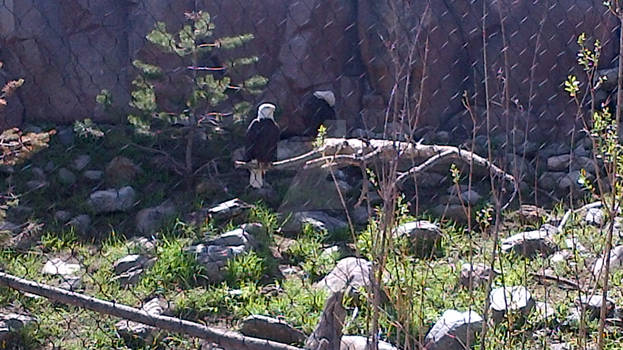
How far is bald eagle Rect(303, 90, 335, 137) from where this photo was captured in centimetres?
452

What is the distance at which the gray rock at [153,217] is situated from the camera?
3692mm

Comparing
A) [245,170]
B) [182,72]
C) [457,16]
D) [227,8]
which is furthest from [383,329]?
[457,16]

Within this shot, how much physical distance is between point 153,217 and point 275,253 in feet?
2.41

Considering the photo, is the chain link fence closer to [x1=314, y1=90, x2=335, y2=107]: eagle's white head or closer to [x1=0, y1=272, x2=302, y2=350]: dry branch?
[x1=0, y1=272, x2=302, y2=350]: dry branch

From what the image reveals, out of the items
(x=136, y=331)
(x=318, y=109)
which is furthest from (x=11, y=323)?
(x=318, y=109)

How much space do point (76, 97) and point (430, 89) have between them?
2.20 m

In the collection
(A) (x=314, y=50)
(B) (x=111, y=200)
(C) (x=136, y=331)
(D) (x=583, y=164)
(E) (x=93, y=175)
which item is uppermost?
(A) (x=314, y=50)

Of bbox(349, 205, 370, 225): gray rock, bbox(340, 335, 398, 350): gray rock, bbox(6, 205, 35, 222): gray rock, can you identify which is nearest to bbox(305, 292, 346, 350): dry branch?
bbox(340, 335, 398, 350): gray rock

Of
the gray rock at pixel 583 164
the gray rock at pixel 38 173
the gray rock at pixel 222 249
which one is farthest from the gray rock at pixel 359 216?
the gray rock at pixel 38 173

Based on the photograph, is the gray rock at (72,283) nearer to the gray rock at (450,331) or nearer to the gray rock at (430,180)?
the gray rock at (450,331)

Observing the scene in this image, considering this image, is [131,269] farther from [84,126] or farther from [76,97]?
[76,97]

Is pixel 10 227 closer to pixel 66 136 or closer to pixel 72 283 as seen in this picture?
pixel 72 283

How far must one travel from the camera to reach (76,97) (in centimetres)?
512

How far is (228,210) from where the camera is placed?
12.2 ft
